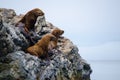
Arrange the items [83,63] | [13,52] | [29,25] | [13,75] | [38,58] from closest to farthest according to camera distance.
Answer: [13,75], [13,52], [38,58], [29,25], [83,63]

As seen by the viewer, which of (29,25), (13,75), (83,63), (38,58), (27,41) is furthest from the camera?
(83,63)

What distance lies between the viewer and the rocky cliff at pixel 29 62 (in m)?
21.7

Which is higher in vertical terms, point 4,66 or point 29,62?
point 29,62

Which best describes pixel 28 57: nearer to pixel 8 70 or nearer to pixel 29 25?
pixel 8 70

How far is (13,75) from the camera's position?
69.6ft

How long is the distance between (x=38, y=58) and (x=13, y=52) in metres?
2.10

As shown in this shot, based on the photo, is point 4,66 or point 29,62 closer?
point 4,66

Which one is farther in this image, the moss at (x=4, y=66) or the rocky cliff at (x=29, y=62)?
the rocky cliff at (x=29, y=62)

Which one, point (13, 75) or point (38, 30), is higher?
point (38, 30)

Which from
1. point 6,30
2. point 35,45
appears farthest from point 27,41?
point 6,30

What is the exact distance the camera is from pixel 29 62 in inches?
907

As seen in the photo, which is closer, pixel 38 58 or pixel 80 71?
pixel 38 58

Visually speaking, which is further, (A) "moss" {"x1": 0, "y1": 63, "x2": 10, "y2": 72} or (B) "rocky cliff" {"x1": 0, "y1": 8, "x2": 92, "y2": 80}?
(B) "rocky cliff" {"x1": 0, "y1": 8, "x2": 92, "y2": 80}

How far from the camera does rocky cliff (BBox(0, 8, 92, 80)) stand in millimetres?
21688
